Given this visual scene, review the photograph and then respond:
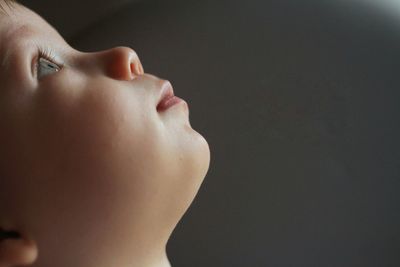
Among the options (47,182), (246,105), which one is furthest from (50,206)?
(246,105)

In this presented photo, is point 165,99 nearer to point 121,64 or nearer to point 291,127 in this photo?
point 121,64

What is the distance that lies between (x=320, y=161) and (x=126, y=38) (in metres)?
0.28

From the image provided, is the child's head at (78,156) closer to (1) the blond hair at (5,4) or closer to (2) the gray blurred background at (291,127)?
(1) the blond hair at (5,4)

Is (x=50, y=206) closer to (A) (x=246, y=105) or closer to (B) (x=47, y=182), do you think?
(B) (x=47, y=182)

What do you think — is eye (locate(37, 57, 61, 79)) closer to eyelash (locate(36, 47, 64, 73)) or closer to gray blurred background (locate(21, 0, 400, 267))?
eyelash (locate(36, 47, 64, 73))

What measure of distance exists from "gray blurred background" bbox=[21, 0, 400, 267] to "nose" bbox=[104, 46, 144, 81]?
192 millimetres

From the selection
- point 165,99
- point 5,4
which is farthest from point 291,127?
point 5,4

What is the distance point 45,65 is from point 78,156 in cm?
8

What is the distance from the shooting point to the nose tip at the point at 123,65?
0.45 meters

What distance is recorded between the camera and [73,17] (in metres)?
0.72

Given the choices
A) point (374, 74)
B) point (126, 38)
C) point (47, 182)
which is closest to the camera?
point (47, 182)

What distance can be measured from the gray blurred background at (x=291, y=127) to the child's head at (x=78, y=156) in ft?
0.61

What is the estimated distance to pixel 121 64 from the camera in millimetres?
458

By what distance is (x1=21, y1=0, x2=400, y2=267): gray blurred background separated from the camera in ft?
1.94
